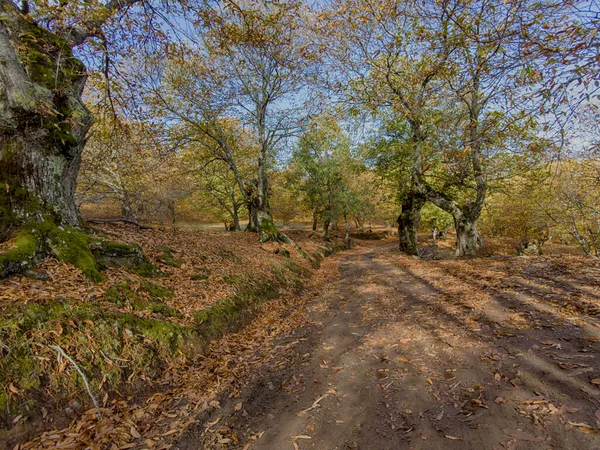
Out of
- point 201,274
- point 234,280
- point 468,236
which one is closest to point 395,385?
point 234,280

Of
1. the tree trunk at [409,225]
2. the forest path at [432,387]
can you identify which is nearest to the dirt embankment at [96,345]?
the forest path at [432,387]

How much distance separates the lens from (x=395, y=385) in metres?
2.90

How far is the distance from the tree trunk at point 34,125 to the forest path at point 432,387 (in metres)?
4.31

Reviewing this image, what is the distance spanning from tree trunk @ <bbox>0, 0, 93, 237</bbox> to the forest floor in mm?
2519

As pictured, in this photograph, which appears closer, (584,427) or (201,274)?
(584,427)

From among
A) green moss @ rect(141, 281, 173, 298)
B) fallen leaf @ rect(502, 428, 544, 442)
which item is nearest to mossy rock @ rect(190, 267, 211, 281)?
green moss @ rect(141, 281, 173, 298)

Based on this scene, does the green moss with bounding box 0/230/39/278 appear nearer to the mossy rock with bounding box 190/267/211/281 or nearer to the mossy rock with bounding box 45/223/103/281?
the mossy rock with bounding box 45/223/103/281

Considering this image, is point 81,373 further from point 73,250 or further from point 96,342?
point 73,250

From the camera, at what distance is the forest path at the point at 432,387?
216cm

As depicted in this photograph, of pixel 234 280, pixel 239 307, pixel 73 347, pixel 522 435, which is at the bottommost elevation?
pixel 239 307

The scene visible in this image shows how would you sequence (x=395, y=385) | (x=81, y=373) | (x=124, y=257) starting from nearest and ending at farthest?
(x=81, y=373), (x=395, y=385), (x=124, y=257)

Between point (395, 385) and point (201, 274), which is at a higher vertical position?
point (201, 274)

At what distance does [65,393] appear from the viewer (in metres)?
2.67

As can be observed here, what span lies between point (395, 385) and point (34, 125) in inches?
250
